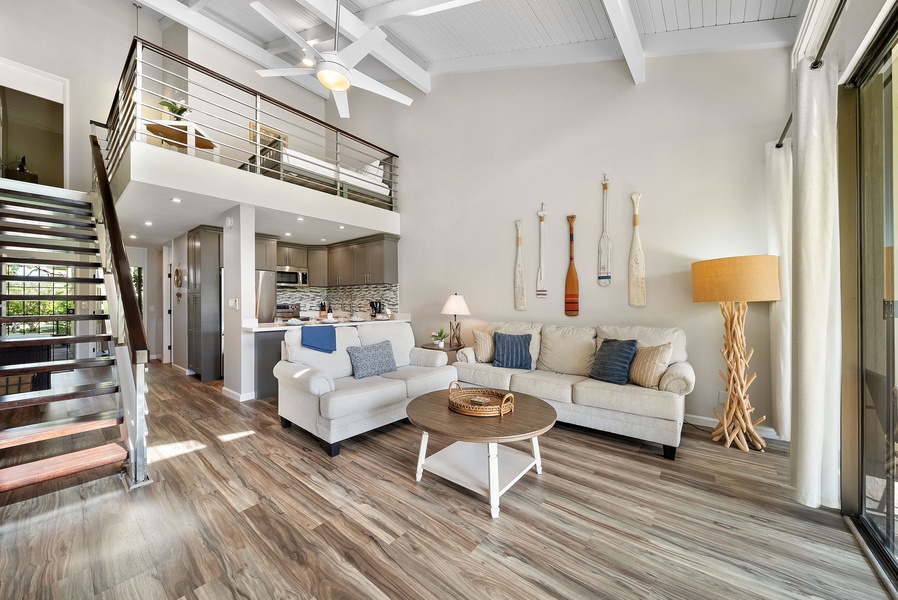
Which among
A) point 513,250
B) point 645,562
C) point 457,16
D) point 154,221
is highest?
point 457,16

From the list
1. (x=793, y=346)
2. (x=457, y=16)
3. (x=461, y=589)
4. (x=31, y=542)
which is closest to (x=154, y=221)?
(x=31, y=542)

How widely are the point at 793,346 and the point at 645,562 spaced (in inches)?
56.2

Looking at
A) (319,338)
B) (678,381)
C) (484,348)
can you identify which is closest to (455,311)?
(484,348)

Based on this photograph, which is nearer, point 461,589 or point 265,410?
point 461,589

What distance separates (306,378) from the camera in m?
2.97

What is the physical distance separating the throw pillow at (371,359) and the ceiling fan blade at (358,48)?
2.48 m

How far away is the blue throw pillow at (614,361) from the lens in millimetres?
3260

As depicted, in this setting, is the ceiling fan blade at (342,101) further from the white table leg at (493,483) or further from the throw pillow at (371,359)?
the white table leg at (493,483)

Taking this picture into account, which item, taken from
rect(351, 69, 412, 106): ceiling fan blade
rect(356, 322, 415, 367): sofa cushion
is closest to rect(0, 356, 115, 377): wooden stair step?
rect(356, 322, 415, 367): sofa cushion

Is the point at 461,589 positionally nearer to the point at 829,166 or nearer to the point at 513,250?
the point at 829,166

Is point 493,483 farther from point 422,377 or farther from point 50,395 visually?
point 50,395

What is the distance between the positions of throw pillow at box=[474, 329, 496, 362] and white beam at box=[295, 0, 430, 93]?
3507 mm

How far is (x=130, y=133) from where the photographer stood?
356 cm

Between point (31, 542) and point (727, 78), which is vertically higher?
point (727, 78)
